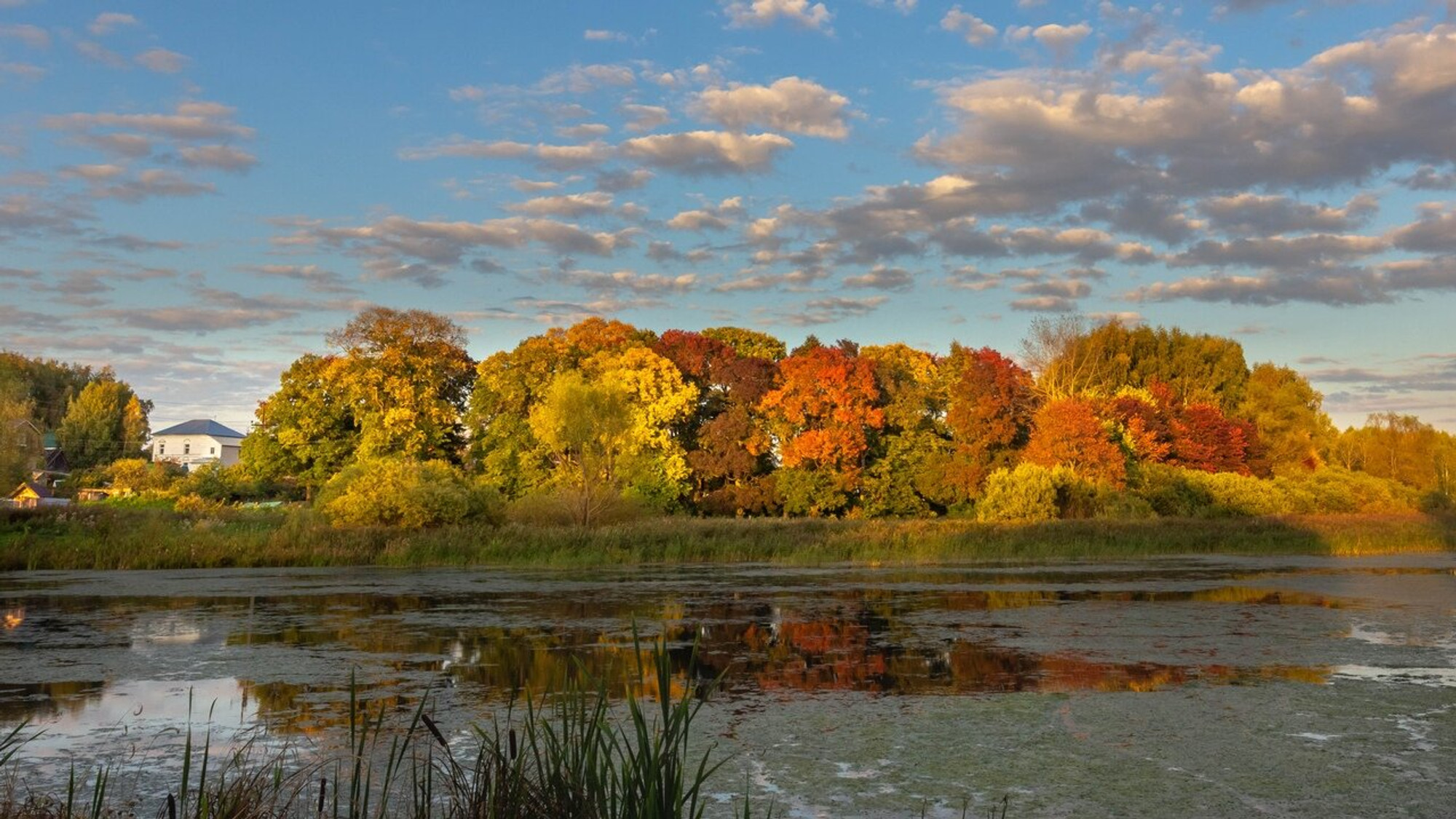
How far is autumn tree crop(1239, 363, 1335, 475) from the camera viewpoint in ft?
163

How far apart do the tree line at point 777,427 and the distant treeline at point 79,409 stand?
28.7 meters

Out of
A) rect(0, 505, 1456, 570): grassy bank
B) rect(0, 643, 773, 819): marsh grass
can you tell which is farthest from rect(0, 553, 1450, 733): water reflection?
rect(0, 505, 1456, 570): grassy bank

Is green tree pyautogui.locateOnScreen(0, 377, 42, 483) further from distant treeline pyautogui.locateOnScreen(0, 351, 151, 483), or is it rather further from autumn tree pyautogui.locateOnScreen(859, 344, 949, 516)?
autumn tree pyautogui.locateOnScreen(859, 344, 949, 516)

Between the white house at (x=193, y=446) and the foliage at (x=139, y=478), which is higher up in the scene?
the white house at (x=193, y=446)

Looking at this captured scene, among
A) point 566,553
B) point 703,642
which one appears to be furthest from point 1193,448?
point 703,642

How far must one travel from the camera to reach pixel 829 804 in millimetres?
5066

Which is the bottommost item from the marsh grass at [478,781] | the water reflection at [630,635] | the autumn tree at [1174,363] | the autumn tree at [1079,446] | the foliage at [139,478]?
the water reflection at [630,635]

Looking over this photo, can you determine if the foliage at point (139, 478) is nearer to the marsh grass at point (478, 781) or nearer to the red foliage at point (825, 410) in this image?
the red foliage at point (825, 410)

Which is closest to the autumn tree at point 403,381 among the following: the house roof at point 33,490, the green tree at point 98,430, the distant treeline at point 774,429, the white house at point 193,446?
the distant treeline at point 774,429

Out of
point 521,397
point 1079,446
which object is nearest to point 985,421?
point 1079,446

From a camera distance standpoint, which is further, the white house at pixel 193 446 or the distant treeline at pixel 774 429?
the white house at pixel 193 446

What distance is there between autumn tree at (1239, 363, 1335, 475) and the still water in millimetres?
36377

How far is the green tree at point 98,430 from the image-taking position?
77250 mm

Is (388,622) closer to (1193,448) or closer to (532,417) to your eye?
(532,417)
